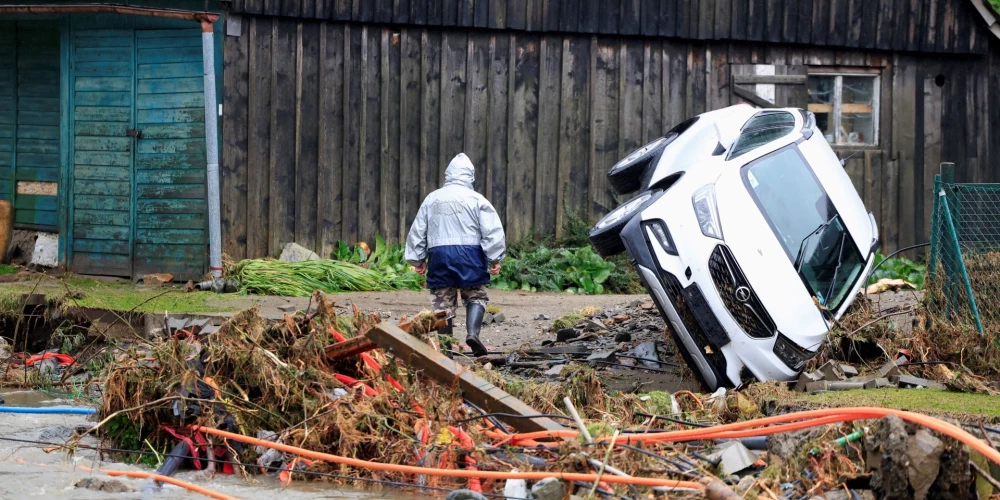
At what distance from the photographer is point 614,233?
7805 millimetres

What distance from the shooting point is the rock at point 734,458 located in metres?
5.26

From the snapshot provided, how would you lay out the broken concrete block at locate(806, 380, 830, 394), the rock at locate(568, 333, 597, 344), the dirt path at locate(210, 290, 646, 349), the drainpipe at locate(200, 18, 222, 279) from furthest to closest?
the drainpipe at locate(200, 18, 222, 279) < the dirt path at locate(210, 290, 646, 349) < the rock at locate(568, 333, 597, 344) < the broken concrete block at locate(806, 380, 830, 394)

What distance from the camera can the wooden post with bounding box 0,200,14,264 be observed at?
1352 cm

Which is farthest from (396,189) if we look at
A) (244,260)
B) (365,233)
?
(244,260)

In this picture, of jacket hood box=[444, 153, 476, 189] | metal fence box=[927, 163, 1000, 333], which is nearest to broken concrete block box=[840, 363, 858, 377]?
metal fence box=[927, 163, 1000, 333]

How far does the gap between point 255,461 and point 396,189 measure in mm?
8027

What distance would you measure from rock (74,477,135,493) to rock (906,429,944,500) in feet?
12.0

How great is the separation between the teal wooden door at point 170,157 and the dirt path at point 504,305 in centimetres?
181

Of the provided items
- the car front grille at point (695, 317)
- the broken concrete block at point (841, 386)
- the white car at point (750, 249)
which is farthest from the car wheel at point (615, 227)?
the broken concrete block at point (841, 386)

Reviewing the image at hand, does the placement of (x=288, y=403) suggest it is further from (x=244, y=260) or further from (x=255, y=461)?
(x=244, y=260)

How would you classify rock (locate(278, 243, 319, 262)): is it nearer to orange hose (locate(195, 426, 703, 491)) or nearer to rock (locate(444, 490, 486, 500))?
orange hose (locate(195, 426, 703, 491))

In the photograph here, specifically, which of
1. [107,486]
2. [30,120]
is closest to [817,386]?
[107,486]

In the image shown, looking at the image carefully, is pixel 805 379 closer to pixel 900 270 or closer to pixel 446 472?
pixel 446 472

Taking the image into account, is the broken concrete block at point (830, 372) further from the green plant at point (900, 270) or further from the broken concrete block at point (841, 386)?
the green plant at point (900, 270)
